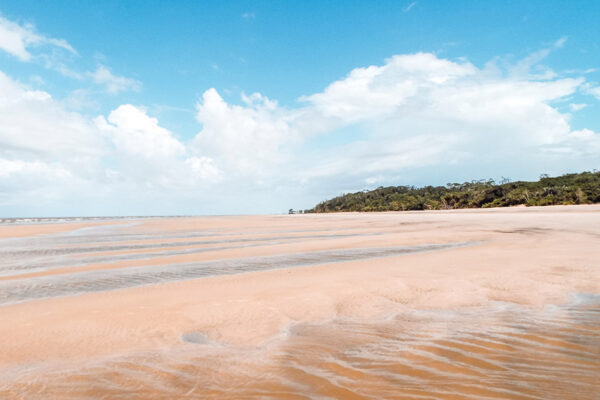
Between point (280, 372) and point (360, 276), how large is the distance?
3965 mm

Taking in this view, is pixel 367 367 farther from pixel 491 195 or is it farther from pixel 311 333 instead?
pixel 491 195

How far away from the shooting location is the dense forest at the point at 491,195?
148ft

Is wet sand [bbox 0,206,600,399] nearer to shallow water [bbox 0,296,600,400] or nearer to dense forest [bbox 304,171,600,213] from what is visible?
shallow water [bbox 0,296,600,400]

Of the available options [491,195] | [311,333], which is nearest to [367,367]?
[311,333]

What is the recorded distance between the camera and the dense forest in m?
45.2

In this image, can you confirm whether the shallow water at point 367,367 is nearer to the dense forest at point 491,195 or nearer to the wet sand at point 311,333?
the wet sand at point 311,333

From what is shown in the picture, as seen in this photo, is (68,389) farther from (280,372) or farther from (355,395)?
(355,395)

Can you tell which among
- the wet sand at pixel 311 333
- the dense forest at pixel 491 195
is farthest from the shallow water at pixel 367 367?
the dense forest at pixel 491 195

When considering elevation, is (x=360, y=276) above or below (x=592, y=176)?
below

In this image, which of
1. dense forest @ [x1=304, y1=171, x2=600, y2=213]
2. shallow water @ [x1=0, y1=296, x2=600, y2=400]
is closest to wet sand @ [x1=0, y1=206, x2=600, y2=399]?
shallow water @ [x1=0, y1=296, x2=600, y2=400]

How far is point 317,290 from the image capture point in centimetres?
540

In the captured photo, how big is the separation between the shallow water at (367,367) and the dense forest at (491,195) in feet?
167

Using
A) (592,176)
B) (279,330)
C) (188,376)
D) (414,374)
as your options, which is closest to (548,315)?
(414,374)

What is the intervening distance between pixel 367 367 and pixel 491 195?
68035mm
